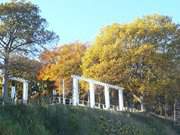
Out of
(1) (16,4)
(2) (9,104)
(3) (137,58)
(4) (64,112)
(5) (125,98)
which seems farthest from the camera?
(5) (125,98)

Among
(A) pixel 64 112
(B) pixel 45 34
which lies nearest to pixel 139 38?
(B) pixel 45 34

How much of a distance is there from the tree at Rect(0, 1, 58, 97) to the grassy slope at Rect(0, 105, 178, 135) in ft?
26.2

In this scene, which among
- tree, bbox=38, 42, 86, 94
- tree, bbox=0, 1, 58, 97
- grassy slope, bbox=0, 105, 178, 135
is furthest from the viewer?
tree, bbox=38, 42, 86, 94

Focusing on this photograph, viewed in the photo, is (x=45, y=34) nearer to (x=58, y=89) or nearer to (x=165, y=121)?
(x=165, y=121)

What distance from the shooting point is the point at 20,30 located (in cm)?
3284

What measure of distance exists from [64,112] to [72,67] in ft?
86.8

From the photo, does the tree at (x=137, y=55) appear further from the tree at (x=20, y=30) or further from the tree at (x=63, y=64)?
the tree at (x=20, y=30)

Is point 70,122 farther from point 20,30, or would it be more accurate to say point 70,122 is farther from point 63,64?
point 63,64

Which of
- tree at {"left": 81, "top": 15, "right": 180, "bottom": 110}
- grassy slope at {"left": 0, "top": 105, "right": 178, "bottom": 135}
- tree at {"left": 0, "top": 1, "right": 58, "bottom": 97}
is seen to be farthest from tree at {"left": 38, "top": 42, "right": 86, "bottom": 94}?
grassy slope at {"left": 0, "top": 105, "right": 178, "bottom": 135}

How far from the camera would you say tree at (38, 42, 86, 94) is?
47.7 meters

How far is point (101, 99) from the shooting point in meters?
48.4

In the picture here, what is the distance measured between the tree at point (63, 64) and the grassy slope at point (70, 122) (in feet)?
51.2

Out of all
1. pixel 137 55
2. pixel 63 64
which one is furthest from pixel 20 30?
pixel 63 64

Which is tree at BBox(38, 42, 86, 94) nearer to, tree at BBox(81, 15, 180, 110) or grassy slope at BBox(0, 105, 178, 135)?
tree at BBox(81, 15, 180, 110)
